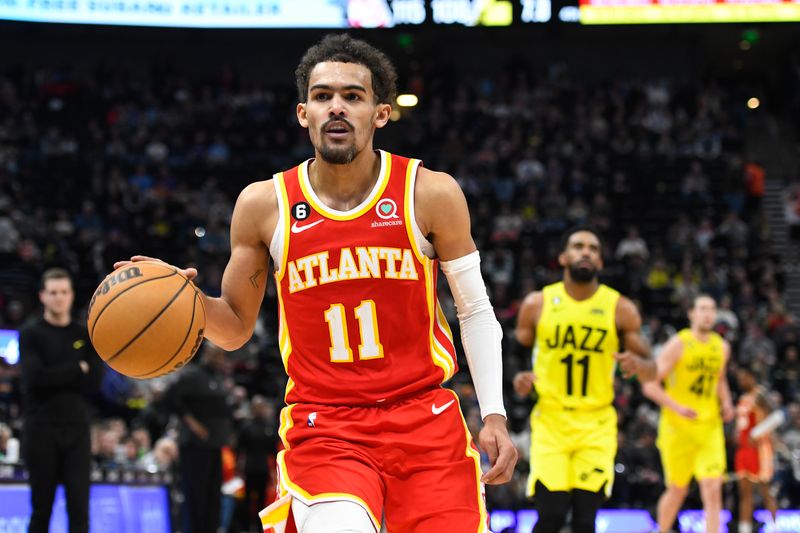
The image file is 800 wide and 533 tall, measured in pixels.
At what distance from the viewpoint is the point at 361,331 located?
377 cm

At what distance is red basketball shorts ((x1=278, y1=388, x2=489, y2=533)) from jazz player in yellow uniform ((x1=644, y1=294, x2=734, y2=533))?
5984 mm

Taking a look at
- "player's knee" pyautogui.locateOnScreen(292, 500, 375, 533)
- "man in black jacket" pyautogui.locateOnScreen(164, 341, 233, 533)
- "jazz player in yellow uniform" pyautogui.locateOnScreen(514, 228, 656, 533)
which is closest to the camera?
"player's knee" pyautogui.locateOnScreen(292, 500, 375, 533)

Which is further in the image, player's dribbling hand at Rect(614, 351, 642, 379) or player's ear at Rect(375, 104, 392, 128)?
player's dribbling hand at Rect(614, 351, 642, 379)

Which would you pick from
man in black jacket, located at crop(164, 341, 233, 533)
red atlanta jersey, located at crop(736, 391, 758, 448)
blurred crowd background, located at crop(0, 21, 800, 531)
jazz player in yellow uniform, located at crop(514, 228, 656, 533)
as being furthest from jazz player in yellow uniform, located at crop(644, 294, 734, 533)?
blurred crowd background, located at crop(0, 21, 800, 531)

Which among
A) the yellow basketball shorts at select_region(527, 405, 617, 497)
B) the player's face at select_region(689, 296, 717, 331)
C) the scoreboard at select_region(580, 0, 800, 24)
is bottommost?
the yellow basketball shorts at select_region(527, 405, 617, 497)

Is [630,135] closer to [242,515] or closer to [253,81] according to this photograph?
[253,81]

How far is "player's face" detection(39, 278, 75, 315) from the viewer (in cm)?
718

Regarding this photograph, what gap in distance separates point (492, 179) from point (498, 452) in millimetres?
17631

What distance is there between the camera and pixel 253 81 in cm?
2477

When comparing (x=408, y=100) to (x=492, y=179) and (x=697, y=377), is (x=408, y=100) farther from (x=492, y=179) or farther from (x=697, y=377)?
(x=697, y=377)

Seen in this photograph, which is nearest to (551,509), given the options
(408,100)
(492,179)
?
(492,179)

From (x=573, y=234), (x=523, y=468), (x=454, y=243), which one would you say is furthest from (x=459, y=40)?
(x=454, y=243)

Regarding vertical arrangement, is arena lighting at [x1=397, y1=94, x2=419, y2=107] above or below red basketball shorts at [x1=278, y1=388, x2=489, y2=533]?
above

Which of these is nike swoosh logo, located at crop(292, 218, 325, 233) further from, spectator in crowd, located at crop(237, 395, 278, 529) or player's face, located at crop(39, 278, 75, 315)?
spectator in crowd, located at crop(237, 395, 278, 529)
